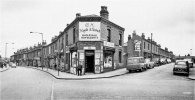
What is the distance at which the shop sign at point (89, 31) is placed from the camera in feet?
71.9

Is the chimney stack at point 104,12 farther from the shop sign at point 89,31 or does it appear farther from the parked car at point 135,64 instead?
the parked car at point 135,64

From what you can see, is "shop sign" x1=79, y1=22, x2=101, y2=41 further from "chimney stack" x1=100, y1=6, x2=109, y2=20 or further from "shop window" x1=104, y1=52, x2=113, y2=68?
"chimney stack" x1=100, y1=6, x2=109, y2=20

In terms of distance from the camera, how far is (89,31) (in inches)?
866

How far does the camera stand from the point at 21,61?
82062mm

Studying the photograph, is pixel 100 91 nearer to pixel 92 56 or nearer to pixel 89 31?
pixel 92 56

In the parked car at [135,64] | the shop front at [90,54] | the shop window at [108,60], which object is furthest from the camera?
the shop window at [108,60]

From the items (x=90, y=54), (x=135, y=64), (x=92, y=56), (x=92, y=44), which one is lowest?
(x=135, y=64)

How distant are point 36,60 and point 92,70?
44335 millimetres

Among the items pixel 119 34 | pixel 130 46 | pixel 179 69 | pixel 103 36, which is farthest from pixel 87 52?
pixel 130 46

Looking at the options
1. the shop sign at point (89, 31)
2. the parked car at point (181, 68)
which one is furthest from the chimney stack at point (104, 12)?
the parked car at point (181, 68)

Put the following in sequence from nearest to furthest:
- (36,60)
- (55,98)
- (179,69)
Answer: (55,98) < (179,69) < (36,60)

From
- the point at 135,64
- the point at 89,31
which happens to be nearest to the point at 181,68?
the point at 135,64

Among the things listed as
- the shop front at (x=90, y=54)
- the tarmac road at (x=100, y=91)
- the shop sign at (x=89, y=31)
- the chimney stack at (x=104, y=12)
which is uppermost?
the chimney stack at (x=104, y=12)

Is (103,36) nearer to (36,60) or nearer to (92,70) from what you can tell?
(92,70)
